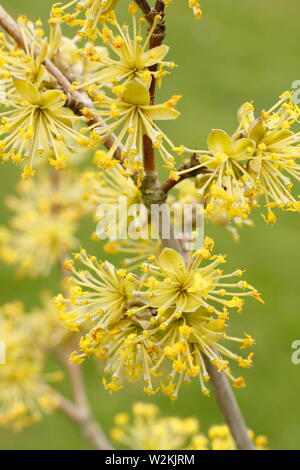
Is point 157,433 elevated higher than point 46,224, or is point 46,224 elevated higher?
point 46,224

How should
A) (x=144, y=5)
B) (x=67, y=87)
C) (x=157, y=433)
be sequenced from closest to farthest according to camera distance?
(x=144, y=5) < (x=67, y=87) < (x=157, y=433)

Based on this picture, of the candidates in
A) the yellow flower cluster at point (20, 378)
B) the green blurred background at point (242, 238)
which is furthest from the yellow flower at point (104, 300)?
the yellow flower cluster at point (20, 378)

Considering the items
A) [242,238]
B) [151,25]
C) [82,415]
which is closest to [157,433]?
[82,415]

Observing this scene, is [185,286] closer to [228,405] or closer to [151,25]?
[228,405]

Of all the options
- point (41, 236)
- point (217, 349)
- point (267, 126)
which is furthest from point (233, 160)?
point (41, 236)

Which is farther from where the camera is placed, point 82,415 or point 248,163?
point 82,415

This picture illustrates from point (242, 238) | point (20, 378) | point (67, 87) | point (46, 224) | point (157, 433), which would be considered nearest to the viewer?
point (67, 87)
